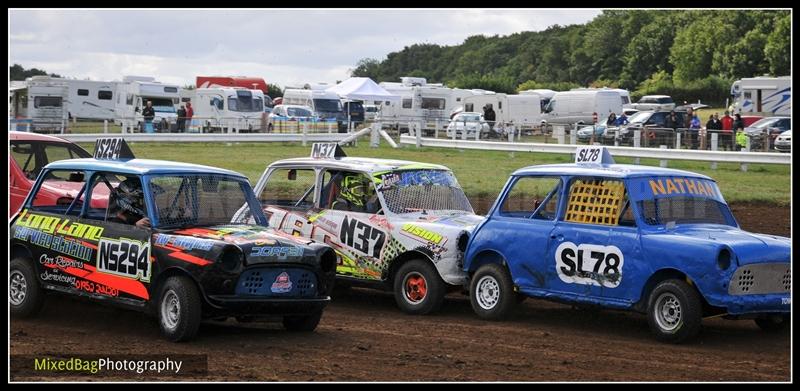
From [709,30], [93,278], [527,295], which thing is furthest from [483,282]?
[709,30]

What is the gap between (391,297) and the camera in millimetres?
13914

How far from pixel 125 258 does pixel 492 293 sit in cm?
382

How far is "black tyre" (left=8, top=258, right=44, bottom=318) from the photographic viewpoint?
36.2ft

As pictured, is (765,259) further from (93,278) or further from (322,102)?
(322,102)

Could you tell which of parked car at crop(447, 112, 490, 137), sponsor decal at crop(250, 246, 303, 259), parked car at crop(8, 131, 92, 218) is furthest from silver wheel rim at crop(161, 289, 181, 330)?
parked car at crop(447, 112, 490, 137)

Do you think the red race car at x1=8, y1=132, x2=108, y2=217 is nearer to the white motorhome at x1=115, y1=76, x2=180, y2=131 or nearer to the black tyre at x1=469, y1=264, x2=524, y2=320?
the black tyre at x1=469, y1=264, x2=524, y2=320

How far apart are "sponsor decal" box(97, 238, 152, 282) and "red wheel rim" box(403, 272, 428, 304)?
3259mm

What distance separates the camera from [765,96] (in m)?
50.7

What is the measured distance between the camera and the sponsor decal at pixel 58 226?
35.4ft

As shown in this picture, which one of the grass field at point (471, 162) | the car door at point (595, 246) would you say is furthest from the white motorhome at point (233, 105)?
the car door at point (595, 246)

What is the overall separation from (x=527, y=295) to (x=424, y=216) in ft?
5.63

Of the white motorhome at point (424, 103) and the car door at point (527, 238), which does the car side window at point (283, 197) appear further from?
the white motorhome at point (424, 103)

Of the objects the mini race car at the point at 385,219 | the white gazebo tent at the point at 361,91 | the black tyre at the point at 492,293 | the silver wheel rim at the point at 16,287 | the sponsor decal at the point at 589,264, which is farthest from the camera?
the white gazebo tent at the point at 361,91

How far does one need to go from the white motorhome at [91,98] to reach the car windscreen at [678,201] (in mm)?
48595
